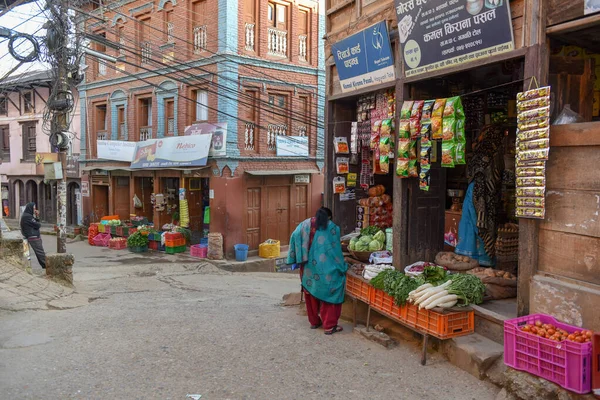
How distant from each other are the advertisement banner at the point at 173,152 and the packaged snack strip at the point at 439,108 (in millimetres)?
11291

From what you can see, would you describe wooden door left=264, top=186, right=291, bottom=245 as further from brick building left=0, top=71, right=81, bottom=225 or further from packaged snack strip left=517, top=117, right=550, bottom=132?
packaged snack strip left=517, top=117, right=550, bottom=132

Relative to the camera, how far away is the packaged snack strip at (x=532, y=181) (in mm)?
4980

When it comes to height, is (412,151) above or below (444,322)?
above

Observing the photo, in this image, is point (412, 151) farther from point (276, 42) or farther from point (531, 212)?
point (276, 42)

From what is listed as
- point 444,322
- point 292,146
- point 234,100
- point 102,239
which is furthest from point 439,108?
point 102,239

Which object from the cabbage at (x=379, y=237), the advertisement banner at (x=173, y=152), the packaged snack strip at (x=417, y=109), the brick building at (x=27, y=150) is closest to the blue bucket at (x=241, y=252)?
the advertisement banner at (x=173, y=152)

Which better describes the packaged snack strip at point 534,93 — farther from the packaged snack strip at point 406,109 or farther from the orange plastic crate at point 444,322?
the orange plastic crate at point 444,322

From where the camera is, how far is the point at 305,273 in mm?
7023

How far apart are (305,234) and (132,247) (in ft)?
44.1

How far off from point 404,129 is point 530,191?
2.31m

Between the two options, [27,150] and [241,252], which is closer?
[241,252]

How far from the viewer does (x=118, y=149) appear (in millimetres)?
20156

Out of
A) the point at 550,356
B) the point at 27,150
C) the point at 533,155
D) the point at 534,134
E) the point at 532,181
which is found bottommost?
the point at 550,356

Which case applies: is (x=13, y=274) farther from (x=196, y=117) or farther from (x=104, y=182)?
(x=104, y=182)
